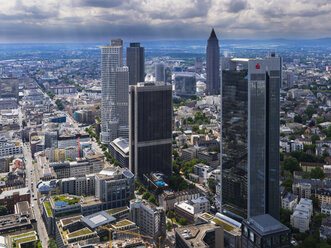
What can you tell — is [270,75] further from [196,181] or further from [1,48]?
[1,48]

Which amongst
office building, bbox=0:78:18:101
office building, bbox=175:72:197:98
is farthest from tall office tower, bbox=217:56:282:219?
office building, bbox=0:78:18:101

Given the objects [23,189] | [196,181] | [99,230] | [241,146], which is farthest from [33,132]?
[241,146]

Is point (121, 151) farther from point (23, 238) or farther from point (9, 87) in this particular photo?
point (9, 87)

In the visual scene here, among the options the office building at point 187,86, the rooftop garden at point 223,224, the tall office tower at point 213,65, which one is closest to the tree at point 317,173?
the rooftop garden at point 223,224

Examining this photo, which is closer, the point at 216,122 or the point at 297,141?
the point at 297,141

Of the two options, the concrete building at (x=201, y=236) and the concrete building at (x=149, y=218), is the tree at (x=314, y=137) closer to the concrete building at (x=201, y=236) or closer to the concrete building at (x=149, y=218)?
the concrete building at (x=149, y=218)

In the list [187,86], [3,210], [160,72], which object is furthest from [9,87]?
[3,210]
